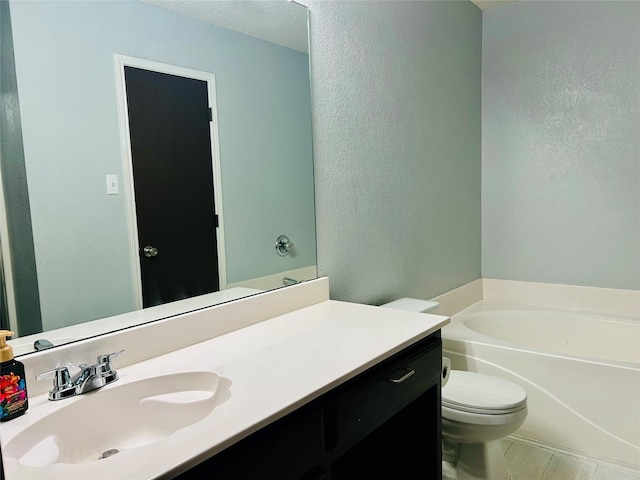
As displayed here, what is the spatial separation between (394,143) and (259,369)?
1505mm

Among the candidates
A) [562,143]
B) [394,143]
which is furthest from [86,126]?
[562,143]

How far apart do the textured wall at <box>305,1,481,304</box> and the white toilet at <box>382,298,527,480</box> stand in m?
0.56

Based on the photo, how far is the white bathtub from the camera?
2037 millimetres

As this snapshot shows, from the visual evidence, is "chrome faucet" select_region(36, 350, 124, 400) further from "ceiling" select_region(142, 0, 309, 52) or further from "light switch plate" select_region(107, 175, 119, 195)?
"ceiling" select_region(142, 0, 309, 52)

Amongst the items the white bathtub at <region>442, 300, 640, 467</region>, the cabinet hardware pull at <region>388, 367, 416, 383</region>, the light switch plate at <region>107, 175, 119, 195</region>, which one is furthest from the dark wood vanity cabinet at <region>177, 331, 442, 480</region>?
the white bathtub at <region>442, 300, 640, 467</region>

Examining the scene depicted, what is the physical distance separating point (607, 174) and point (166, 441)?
2.97 metres

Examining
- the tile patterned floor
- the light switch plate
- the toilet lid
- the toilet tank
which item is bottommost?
the tile patterned floor

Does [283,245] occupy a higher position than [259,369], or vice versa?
[283,245]

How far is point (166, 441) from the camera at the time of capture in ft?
2.61

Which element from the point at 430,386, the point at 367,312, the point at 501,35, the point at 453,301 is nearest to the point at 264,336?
the point at 367,312

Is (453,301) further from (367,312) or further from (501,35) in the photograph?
(501,35)

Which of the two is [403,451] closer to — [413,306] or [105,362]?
[413,306]

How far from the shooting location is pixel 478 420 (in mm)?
1695

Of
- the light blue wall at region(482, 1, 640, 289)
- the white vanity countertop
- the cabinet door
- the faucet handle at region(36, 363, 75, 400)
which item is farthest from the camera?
the light blue wall at region(482, 1, 640, 289)
